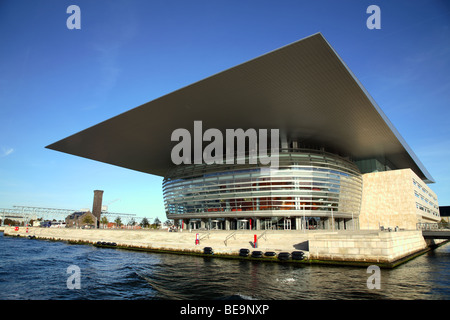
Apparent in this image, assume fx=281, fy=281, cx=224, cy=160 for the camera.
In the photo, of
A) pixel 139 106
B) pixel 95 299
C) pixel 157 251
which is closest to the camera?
pixel 95 299

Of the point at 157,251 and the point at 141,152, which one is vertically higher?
the point at 141,152

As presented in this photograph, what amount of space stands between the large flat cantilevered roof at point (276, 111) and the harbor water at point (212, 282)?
16.4 m

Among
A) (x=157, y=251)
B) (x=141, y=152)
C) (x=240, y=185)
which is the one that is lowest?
(x=157, y=251)

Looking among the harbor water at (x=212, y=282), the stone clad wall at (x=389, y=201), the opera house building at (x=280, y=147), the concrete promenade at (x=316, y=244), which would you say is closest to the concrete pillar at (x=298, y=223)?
the opera house building at (x=280, y=147)

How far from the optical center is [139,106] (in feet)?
106

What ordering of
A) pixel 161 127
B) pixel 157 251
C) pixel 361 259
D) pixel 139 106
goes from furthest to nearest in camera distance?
pixel 161 127
pixel 139 106
pixel 157 251
pixel 361 259

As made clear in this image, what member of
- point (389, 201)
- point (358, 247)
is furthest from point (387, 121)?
point (358, 247)

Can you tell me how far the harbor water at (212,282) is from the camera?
38.8ft

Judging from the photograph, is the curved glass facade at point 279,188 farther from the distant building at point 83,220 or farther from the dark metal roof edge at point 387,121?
the distant building at point 83,220

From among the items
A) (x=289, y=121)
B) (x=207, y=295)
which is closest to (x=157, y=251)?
(x=207, y=295)

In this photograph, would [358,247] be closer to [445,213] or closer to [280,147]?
[280,147]

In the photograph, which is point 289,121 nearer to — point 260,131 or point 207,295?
point 260,131

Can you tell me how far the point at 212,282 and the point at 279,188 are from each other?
2486cm
